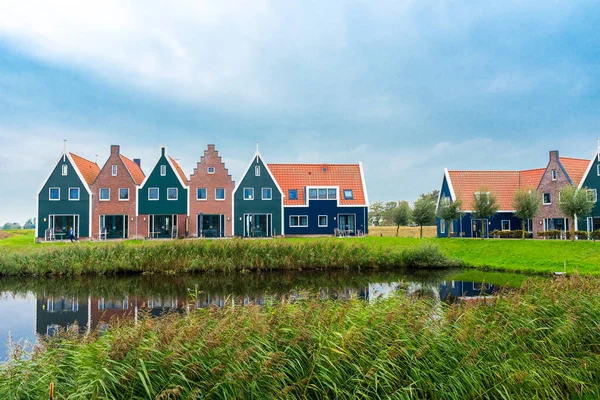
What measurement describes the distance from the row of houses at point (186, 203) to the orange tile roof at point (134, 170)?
393 mm

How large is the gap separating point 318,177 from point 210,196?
10.2m

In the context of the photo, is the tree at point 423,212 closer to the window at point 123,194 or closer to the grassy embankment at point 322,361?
the window at point 123,194

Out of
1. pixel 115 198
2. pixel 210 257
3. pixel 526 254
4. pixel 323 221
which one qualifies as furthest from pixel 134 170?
pixel 526 254

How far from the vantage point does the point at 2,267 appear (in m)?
19.7

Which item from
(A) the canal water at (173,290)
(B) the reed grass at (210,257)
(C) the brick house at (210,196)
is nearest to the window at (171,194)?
(C) the brick house at (210,196)

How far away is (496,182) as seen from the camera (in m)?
38.5

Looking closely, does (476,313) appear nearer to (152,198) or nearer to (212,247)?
(212,247)

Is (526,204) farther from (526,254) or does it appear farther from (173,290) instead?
(173,290)

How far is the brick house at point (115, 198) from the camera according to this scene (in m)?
A: 35.4

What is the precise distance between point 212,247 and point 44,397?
17758 millimetres

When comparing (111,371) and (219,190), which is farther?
(219,190)

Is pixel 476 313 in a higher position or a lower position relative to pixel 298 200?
lower

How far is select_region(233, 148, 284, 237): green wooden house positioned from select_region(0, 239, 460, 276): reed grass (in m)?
13.3

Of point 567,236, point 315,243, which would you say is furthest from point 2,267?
point 567,236
